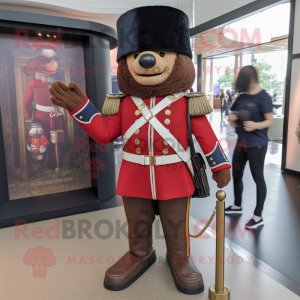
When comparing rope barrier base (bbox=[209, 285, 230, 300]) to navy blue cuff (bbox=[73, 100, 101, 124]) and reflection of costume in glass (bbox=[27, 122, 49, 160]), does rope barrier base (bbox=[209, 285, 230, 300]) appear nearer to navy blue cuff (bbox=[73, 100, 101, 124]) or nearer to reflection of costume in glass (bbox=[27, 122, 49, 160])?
navy blue cuff (bbox=[73, 100, 101, 124])

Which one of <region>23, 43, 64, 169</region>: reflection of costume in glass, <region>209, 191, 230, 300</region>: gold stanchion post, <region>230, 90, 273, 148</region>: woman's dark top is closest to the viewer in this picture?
<region>209, 191, 230, 300</region>: gold stanchion post

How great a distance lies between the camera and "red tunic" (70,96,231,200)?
1.52m

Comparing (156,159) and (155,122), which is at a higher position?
(155,122)

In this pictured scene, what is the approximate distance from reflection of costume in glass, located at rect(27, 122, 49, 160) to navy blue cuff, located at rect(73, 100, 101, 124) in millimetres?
1321

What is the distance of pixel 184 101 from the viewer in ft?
5.13

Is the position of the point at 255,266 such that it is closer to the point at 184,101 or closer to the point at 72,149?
the point at 184,101

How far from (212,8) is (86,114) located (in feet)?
8.74

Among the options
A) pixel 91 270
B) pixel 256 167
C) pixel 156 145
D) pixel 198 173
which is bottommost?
pixel 91 270

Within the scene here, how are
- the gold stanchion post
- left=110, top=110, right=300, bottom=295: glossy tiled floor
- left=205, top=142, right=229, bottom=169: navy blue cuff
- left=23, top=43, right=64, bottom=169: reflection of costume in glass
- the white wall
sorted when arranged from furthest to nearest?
the white wall
left=23, top=43, right=64, bottom=169: reflection of costume in glass
left=110, top=110, right=300, bottom=295: glossy tiled floor
left=205, top=142, right=229, bottom=169: navy blue cuff
the gold stanchion post

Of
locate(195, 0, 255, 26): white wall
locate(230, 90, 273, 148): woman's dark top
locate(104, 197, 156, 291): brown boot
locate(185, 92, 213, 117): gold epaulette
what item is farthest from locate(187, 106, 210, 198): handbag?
locate(195, 0, 255, 26): white wall

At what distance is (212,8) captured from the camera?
3.40 metres

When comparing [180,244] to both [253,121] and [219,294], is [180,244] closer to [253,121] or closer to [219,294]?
[219,294]

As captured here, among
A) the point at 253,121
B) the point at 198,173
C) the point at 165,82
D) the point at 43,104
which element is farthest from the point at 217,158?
the point at 43,104

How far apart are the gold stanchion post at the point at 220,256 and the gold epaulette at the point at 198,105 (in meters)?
0.43
